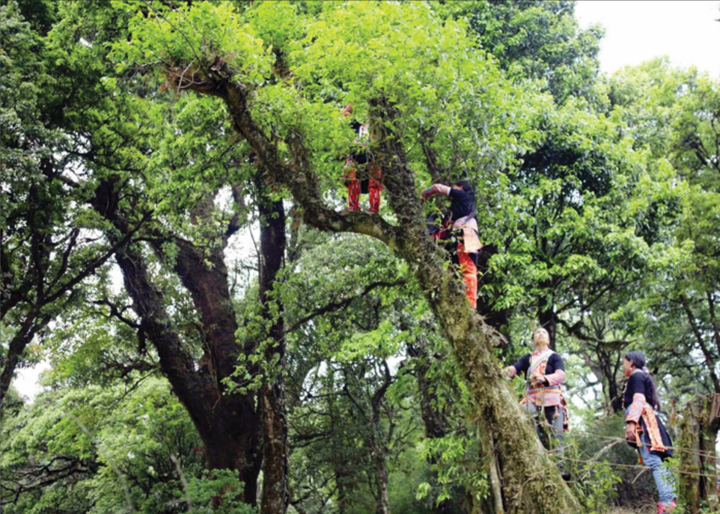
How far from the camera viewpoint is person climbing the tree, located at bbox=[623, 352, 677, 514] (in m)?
4.89

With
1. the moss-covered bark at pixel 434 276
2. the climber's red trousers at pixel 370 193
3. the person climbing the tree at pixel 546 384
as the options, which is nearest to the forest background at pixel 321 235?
the moss-covered bark at pixel 434 276

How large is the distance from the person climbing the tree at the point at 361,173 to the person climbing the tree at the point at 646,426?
3.02 metres

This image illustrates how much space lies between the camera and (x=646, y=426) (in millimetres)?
5203

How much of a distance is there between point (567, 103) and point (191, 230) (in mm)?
6717

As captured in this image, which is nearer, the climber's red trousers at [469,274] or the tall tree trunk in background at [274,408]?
the climber's red trousers at [469,274]

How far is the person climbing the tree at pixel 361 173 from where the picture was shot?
5.76m

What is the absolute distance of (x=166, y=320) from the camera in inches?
387

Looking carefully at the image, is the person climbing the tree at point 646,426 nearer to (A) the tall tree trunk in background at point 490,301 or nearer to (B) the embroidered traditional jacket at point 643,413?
(B) the embroidered traditional jacket at point 643,413

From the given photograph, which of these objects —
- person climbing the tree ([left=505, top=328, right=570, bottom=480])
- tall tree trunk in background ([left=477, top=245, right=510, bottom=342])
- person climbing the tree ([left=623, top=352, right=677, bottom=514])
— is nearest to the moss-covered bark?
person climbing the tree ([left=505, top=328, right=570, bottom=480])

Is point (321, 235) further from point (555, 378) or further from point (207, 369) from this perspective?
point (555, 378)

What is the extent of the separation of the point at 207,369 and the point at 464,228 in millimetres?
6269

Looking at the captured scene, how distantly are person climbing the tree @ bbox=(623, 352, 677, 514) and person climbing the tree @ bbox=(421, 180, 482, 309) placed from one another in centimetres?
171

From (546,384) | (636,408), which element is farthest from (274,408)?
(636,408)

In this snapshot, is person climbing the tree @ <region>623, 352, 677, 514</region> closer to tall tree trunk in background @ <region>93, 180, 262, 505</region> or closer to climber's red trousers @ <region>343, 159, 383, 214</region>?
climber's red trousers @ <region>343, 159, 383, 214</region>
